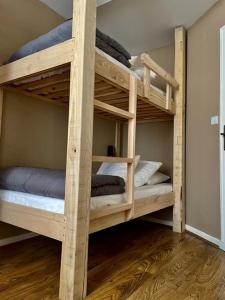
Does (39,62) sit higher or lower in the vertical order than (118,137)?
higher

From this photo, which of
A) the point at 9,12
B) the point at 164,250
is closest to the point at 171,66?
the point at 9,12

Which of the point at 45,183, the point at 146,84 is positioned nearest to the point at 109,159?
the point at 45,183

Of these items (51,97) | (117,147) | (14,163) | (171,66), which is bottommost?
(14,163)

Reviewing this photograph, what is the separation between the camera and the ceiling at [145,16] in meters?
2.34

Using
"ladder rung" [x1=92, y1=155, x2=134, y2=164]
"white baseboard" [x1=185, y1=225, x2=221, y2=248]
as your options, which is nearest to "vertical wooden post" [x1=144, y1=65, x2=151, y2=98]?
"ladder rung" [x1=92, y1=155, x2=134, y2=164]

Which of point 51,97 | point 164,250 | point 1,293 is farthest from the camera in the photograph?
point 51,97

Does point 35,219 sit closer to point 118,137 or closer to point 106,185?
point 106,185

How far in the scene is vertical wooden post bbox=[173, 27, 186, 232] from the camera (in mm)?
2568

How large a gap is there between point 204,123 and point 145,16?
1.32 metres

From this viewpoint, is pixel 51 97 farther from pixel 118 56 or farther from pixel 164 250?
pixel 164 250

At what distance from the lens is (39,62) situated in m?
1.50

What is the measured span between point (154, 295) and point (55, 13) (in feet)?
9.06

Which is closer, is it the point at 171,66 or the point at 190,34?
the point at 190,34

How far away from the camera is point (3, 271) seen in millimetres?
1504
